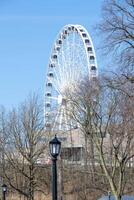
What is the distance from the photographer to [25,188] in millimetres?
50250

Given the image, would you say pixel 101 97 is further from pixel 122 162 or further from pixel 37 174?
pixel 37 174

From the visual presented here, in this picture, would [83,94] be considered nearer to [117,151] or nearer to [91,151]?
[117,151]

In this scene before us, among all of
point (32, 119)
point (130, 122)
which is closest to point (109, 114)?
point (130, 122)

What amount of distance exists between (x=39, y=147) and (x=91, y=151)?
4.37m

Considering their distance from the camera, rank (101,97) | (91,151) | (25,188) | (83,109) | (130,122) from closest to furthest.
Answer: (130,122) < (101,97) < (83,109) < (91,151) < (25,188)

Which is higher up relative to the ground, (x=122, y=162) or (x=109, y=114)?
(x=109, y=114)

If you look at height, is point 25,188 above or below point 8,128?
below

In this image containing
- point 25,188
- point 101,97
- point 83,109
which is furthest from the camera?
point 25,188

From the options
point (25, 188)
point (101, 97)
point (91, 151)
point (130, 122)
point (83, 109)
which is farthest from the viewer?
point (25, 188)

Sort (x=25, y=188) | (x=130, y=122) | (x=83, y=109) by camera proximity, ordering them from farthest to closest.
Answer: (x=25, y=188) < (x=83, y=109) < (x=130, y=122)

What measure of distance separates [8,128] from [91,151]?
9601 millimetres

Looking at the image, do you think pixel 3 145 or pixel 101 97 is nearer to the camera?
pixel 101 97

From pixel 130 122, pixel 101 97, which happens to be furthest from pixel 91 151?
pixel 130 122

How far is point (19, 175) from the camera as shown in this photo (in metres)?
51.7
